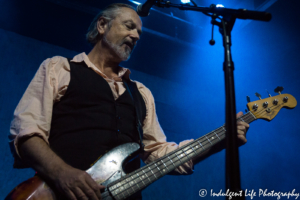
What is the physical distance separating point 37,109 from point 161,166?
71cm

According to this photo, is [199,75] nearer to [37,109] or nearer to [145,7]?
[145,7]

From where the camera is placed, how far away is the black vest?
1.21 metres

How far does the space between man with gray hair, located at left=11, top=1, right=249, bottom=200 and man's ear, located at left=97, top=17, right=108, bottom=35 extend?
0.29 metres

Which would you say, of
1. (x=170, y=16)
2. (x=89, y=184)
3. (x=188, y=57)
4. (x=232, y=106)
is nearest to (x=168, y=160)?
(x=89, y=184)

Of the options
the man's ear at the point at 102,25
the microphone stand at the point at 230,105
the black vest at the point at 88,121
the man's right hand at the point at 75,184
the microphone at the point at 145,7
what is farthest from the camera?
the man's ear at the point at 102,25

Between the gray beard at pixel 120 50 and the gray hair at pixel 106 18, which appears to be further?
the gray hair at pixel 106 18

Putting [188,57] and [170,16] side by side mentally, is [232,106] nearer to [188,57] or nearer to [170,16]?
[170,16]

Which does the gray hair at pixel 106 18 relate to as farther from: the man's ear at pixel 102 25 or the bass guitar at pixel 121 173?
the bass guitar at pixel 121 173

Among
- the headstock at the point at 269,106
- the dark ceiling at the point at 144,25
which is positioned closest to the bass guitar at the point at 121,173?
the headstock at the point at 269,106

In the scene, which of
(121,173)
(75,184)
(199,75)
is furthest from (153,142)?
(199,75)

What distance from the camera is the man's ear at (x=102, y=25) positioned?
1.96m

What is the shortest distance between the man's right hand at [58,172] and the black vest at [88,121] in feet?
0.49

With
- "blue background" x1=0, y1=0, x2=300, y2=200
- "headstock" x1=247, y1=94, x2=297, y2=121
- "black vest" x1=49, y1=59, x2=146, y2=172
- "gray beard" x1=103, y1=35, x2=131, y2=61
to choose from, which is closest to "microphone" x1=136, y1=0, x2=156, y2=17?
"gray beard" x1=103, y1=35, x2=131, y2=61

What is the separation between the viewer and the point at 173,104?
11.5 feet
